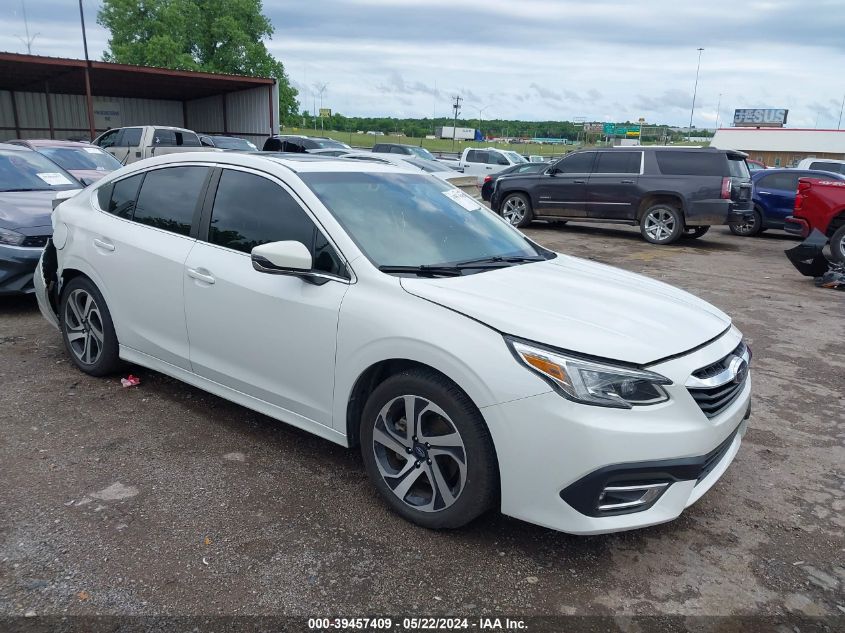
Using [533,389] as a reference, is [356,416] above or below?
below

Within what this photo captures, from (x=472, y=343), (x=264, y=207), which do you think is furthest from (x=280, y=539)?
(x=264, y=207)

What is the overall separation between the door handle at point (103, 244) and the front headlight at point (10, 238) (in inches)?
95.5

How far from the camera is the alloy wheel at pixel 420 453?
Result: 9.33 ft

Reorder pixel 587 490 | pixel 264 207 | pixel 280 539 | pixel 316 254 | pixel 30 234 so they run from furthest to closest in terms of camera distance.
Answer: pixel 30 234 < pixel 264 207 < pixel 316 254 < pixel 280 539 < pixel 587 490

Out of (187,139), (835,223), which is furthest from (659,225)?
(187,139)

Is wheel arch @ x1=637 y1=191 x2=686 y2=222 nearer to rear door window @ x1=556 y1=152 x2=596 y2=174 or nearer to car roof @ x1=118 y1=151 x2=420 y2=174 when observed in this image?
rear door window @ x1=556 y1=152 x2=596 y2=174

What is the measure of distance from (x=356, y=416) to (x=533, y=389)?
102cm

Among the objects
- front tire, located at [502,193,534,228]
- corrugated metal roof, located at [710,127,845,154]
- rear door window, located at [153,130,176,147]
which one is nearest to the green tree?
rear door window, located at [153,130,176,147]

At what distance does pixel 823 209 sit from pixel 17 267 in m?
11.6

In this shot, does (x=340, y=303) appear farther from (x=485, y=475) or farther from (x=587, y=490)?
(x=587, y=490)

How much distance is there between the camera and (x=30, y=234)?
631cm

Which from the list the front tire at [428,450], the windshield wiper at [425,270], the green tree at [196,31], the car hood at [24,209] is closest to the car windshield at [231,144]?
the car hood at [24,209]

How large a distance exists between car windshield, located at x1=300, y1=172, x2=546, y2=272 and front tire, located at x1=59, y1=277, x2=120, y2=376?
1949 mm

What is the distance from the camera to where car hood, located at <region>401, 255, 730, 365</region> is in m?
2.68
